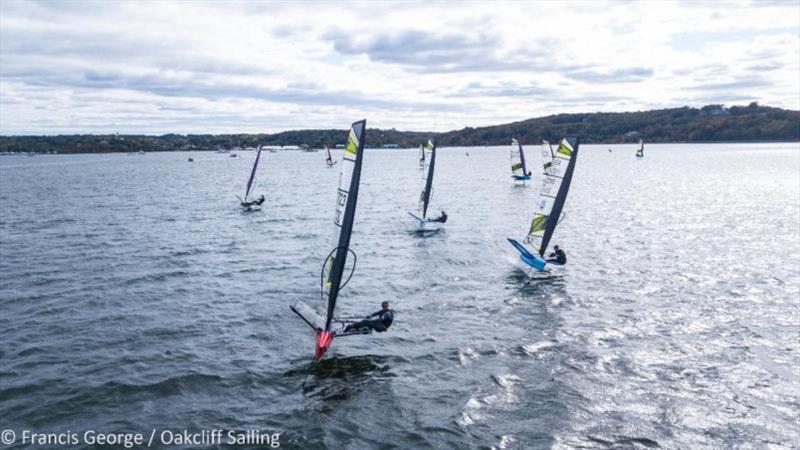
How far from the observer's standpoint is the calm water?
1548 cm

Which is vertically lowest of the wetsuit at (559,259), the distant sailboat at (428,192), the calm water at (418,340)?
the calm water at (418,340)

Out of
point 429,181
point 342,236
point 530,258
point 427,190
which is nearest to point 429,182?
point 429,181

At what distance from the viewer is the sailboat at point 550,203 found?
31.1 meters

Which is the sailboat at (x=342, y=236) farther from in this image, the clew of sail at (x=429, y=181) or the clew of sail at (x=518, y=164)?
the clew of sail at (x=518, y=164)

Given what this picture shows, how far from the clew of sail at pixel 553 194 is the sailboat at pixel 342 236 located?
16.3 m

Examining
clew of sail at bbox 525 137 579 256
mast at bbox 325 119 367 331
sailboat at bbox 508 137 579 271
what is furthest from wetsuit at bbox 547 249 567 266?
mast at bbox 325 119 367 331

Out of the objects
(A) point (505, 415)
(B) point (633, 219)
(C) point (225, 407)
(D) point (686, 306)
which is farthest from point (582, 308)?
(B) point (633, 219)

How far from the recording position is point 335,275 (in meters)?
18.7

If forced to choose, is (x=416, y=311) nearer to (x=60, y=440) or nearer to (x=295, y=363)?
(x=295, y=363)

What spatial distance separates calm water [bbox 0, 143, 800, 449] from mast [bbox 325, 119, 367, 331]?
2.89 meters

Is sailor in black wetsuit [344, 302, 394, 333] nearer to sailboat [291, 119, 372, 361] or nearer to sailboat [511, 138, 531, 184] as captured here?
sailboat [291, 119, 372, 361]

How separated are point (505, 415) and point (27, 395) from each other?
1373 cm

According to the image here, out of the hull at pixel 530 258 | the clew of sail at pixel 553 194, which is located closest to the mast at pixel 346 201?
the hull at pixel 530 258

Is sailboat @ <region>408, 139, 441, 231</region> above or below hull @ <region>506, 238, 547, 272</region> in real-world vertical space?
above
